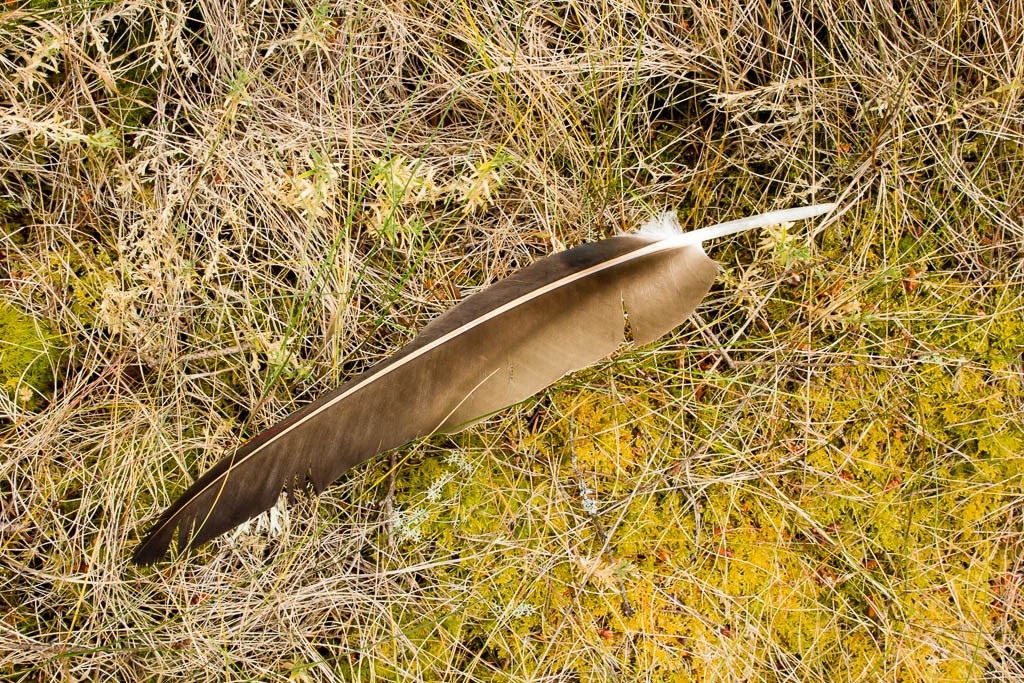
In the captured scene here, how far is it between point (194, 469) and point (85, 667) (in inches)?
27.3

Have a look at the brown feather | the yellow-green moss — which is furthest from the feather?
the yellow-green moss

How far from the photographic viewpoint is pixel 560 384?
220 cm

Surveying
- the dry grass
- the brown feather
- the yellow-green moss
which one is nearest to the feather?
the brown feather

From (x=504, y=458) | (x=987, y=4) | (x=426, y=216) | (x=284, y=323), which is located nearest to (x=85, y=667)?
(x=284, y=323)

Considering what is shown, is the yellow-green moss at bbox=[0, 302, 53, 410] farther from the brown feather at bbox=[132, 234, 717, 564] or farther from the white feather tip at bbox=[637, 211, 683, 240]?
the white feather tip at bbox=[637, 211, 683, 240]

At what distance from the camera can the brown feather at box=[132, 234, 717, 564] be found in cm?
168

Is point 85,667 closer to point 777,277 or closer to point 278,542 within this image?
point 278,542

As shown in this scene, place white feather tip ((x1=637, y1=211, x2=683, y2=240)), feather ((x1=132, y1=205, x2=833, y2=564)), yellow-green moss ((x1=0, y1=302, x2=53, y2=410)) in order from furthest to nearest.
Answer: yellow-green moss ((x1=0, y1=302, x2=53, y2=410))
white feather tip ((x1=637, y1=211, x2=683, y2=240))
feather ((x1=132, y1=205, x2=833, y2=564))

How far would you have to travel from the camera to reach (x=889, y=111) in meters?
2.20

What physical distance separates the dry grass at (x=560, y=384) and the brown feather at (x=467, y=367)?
346mm

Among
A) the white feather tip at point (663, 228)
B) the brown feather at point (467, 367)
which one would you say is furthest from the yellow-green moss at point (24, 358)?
the white feather tip at point (663, 228)

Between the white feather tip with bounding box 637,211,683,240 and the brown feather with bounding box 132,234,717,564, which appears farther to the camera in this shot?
the white feather tip with bounding box 637,211,683,240

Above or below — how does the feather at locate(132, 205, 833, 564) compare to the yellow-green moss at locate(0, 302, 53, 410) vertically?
below

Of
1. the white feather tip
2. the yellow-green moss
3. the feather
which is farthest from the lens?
the yellow-green moss
